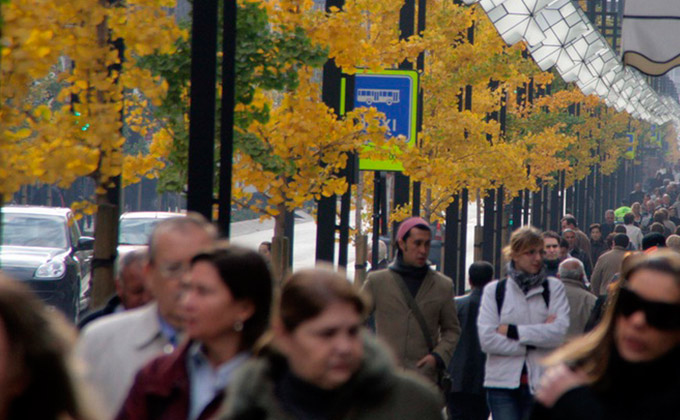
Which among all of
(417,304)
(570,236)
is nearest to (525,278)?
(417,304)

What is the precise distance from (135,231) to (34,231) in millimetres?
3507

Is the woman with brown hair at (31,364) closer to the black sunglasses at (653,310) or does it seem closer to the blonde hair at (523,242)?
the black sunglasses at (653,310)

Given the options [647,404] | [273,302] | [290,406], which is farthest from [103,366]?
[647,404]

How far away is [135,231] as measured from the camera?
23828mm

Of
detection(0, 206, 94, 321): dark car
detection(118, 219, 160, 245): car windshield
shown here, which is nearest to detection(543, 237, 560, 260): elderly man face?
detection(0, 206, 94, 321): dark car

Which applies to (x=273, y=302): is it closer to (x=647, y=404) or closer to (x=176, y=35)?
(x=647, y=404)

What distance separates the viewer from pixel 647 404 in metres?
3.80

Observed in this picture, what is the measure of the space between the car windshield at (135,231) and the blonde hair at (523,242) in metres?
14.6

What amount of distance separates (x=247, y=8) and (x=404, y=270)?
251 centimetres

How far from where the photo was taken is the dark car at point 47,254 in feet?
61.0

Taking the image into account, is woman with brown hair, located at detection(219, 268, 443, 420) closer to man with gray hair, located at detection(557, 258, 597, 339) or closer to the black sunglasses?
the black sunglasses

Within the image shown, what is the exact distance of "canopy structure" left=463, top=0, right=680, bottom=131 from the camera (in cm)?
1255

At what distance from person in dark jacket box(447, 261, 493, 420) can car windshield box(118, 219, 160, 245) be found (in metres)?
13.3

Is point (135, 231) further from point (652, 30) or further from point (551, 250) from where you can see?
point (652, 30)
